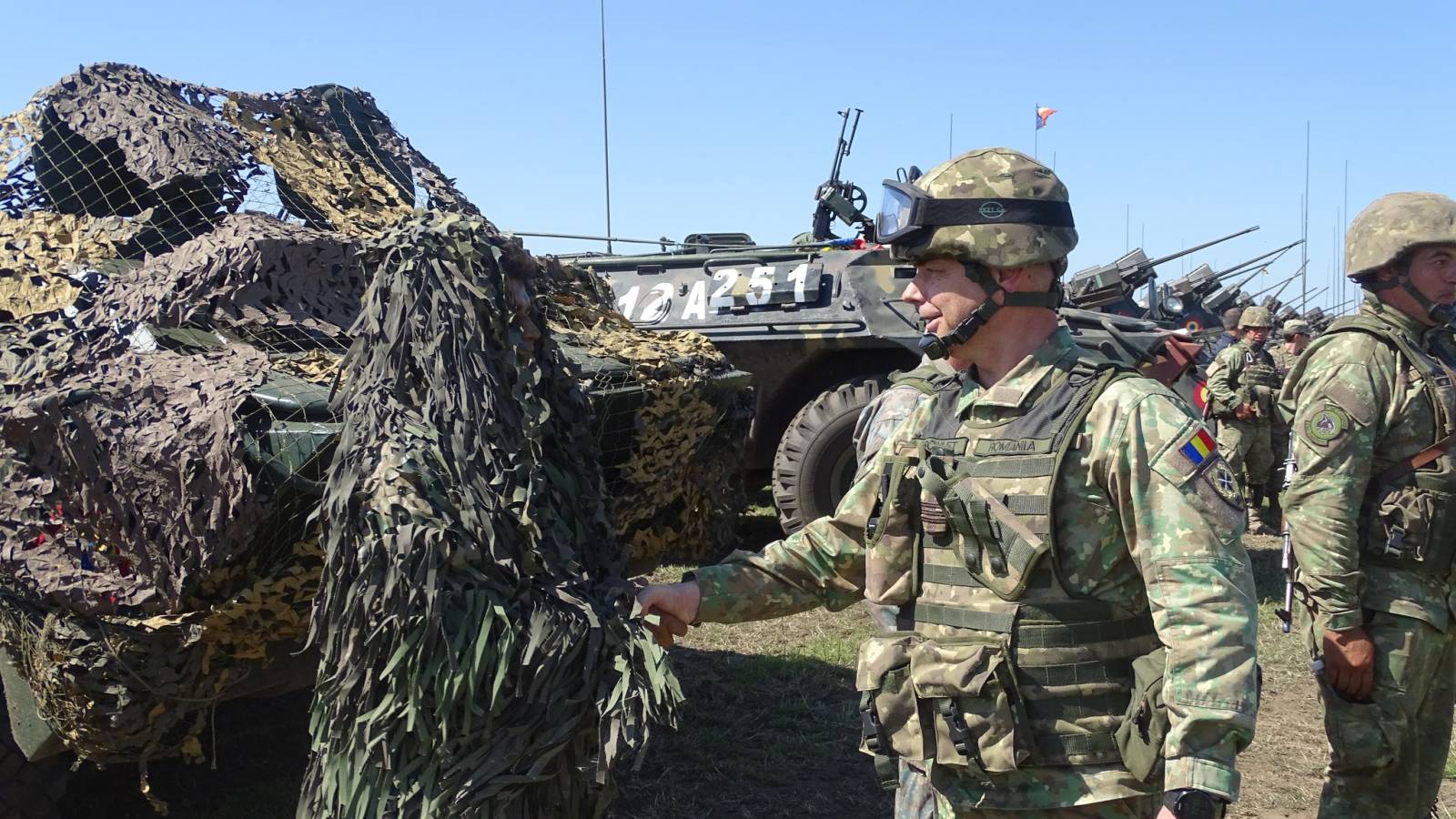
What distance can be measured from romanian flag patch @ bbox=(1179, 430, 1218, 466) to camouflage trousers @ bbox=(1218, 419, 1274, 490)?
8.54m

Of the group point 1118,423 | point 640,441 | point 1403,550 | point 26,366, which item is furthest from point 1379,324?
point 26,366

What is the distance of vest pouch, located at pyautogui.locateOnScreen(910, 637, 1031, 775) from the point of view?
2.00 meters

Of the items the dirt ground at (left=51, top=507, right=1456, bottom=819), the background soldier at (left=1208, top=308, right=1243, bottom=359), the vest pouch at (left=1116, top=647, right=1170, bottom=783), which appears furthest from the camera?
the background soldier at (left=1208, top=308, right=1243, bottom=359)

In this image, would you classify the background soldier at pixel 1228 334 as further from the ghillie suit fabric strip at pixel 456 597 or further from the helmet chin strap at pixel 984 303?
the ghillie suit fabric strip at pixel 456 597

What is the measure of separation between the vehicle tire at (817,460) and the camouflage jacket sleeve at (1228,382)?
12.4 ft

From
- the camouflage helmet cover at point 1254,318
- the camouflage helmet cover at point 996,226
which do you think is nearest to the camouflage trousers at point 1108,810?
the camouflage helmet cover at point 996,226

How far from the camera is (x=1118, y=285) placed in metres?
10.7

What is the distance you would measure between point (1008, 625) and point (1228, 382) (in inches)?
337

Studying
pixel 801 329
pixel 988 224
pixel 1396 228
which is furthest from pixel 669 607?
pixel 801 329

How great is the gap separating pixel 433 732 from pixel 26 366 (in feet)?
5.05

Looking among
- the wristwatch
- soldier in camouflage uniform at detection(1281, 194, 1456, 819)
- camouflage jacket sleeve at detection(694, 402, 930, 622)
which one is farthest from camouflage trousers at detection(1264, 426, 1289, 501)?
the wristwatch

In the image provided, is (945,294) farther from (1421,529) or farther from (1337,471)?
(1421,529)

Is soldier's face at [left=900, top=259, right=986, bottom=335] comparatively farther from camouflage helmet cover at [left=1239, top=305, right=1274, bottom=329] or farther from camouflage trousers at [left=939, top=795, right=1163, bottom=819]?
camouflage helmet cover at [left=1239, top=305, right=1274, bottom=329]

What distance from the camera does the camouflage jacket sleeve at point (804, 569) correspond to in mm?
2344
